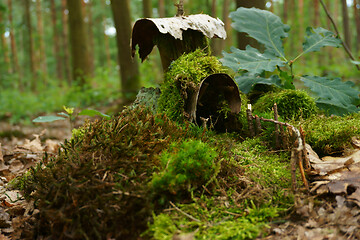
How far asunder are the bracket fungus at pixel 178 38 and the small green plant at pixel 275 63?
0.31 m

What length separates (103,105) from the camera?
31.5 feet

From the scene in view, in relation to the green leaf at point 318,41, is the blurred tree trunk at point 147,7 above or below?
above

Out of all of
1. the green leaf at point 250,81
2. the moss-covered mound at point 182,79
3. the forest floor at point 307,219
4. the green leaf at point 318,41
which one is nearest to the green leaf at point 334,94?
the green leaf at point 250,81

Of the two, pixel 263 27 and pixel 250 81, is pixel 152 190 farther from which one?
pixel 263 27

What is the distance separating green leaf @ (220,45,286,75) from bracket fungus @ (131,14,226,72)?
0.24m

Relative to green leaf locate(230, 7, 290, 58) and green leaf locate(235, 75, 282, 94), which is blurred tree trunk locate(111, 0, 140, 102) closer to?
green leaf locate(230, 7, 290, 58)

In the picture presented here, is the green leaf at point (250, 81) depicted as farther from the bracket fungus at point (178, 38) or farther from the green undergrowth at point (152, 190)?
the green undergrowth at point (152, 190)

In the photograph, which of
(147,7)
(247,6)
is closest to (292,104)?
(247,6)

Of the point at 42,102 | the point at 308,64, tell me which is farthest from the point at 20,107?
the point at 308,64

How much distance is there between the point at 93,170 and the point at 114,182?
0.16 meters

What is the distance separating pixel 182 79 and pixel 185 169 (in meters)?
0.99

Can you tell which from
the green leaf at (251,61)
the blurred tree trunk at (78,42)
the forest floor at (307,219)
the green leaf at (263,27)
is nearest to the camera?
the forest floor at (307,219)

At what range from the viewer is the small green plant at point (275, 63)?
279 centimetres

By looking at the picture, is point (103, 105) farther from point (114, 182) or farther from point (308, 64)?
point (308, 64)
